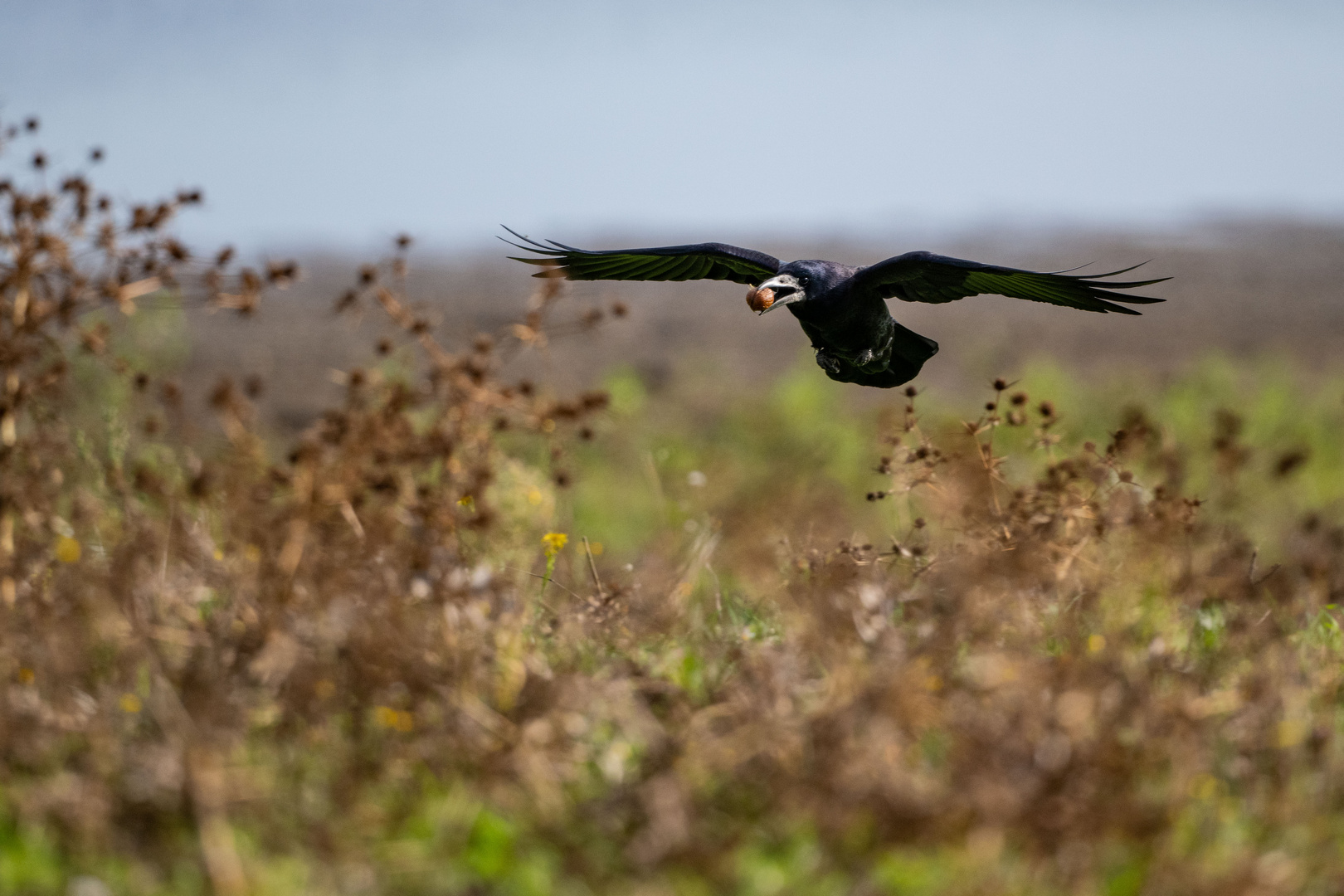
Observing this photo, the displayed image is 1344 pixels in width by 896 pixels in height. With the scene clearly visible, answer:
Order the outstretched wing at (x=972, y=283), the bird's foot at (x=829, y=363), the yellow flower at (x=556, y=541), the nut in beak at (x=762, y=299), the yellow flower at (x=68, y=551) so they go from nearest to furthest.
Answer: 1. the yellow flower at (x=68, y=551)
2. the yellow flower at (x=556, y=541)
3. the outstretched wing at (x=972, y=283)
4. the nut in beak at (x=762, y=299)
5. the bird's foot at (x=829, y=363)

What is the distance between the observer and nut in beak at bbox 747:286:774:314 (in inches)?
204

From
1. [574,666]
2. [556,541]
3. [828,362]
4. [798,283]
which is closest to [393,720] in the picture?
[574,666]

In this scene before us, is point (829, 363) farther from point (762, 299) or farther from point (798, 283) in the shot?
point (762, 299)

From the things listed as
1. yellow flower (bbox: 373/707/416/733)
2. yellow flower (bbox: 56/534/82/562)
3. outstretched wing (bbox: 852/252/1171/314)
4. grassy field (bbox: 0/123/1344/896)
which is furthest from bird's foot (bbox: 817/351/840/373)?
yellow flower (bbox: 56/534/82/562)

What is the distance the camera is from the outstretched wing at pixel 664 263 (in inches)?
232

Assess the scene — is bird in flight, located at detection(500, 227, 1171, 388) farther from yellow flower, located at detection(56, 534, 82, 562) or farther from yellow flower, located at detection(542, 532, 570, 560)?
yellow flower, located at detection(56, 534, 82, 562)

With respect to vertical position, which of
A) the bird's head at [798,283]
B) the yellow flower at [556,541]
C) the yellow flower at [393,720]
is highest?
the bird's head at [798,283]

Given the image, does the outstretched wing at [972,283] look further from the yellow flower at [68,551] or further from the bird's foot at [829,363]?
the yellow flower at [68,551]

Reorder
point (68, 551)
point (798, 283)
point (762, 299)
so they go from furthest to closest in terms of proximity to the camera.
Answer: point (798, 283) → point (762, 299) → point (68, 551)

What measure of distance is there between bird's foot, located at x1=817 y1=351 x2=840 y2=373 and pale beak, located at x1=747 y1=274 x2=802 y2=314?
434 mm

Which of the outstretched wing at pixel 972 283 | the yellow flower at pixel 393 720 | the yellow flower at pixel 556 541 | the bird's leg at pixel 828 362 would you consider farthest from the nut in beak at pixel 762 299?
the yellow flower at pixel 393 720

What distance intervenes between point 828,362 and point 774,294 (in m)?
0.64

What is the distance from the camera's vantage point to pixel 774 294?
532 cm

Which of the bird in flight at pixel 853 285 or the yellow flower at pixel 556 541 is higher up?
the bird in flight at pixel 853 285
